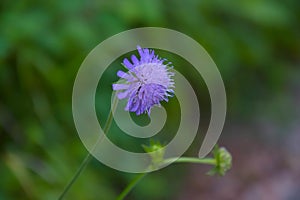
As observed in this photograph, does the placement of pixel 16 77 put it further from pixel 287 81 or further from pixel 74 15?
pixel 287 81

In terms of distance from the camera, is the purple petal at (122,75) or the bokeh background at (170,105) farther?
the bokeh background at (170,105)

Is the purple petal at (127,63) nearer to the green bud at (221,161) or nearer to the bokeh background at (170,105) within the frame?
the green bud at (221,161)

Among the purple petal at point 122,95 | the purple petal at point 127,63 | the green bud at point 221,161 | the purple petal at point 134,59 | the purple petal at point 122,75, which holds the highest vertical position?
the green bud at point 221,161

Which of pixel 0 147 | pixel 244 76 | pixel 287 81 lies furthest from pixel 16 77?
pixel 287 81

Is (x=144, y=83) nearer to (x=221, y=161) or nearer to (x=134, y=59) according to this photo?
(x=134, y=59)

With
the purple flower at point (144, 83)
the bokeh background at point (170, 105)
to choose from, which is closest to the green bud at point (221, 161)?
the purple flower at point (144, 83)

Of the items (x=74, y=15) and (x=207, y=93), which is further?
(x=207, y=93)

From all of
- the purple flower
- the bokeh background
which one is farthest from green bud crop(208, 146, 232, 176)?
the bokeh background

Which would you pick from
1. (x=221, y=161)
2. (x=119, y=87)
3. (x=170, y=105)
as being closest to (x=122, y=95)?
(x=119, y=87)
